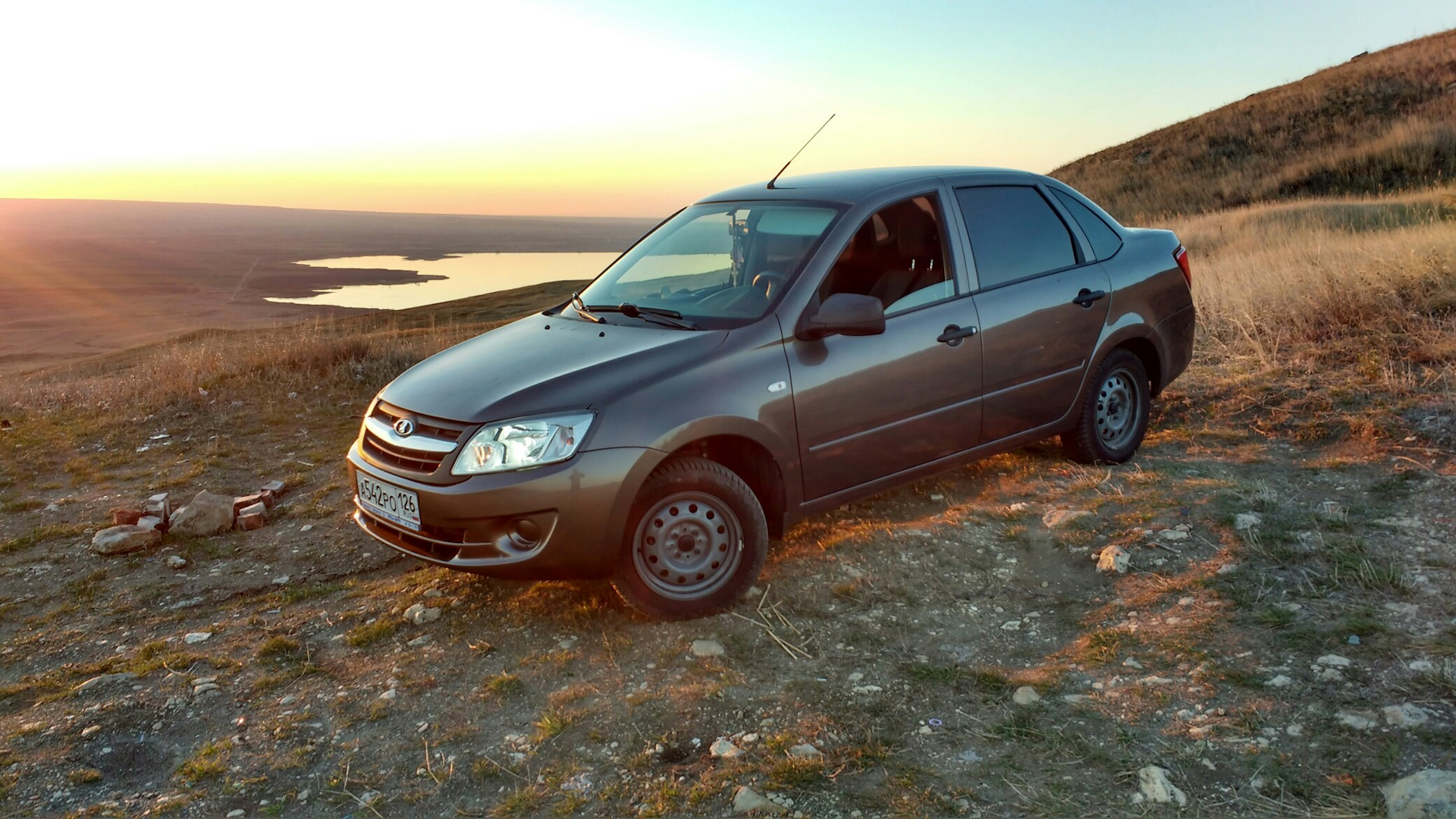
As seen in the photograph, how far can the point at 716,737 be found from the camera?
3248 millimetres

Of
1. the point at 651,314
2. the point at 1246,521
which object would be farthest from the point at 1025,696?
the point at 651,314

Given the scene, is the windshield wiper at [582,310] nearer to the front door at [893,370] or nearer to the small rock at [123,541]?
the front door at [893,370]

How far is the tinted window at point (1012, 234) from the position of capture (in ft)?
16.2

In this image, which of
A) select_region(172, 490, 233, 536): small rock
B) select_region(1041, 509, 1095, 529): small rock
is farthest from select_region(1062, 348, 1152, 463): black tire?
select_region(172, 490, 233, 536): small rock

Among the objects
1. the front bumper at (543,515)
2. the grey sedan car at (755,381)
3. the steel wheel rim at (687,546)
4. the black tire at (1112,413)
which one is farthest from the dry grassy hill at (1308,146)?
the front bumper at (543,515)

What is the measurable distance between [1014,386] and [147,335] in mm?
57602

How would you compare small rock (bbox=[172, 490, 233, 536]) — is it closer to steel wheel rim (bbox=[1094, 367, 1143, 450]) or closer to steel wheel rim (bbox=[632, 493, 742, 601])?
steel wheel rim (bbox=[632, 493, 742, 601])

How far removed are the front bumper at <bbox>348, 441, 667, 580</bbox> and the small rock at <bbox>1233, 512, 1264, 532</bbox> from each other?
2872 mm

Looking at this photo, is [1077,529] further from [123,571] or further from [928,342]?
[123,571]

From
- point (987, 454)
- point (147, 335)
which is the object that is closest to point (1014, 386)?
point (987, 454)

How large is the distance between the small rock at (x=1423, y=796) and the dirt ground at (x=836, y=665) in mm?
60

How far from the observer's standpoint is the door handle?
461 cm

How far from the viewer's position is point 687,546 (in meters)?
3.97

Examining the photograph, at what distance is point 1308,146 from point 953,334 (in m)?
39.5
